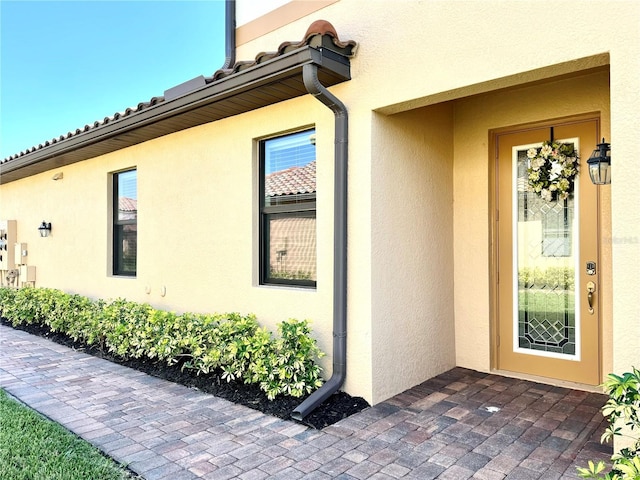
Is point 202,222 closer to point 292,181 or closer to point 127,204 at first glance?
point 292,181

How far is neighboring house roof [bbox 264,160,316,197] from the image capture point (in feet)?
16.6

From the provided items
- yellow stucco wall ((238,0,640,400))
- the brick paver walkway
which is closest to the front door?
yellow stucco wall ((238,0,640,400))

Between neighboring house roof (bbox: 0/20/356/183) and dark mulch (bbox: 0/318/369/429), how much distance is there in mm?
3189

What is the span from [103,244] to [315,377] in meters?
5.48

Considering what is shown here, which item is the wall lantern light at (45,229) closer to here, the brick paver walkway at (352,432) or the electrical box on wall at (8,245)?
the electrical box on wall at (8,245)

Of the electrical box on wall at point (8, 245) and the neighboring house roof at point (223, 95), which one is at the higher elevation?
the neighboring house roof at point (223, 95)

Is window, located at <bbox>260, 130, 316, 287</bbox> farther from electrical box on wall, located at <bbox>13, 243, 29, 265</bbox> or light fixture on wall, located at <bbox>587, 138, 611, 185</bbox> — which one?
electrical box on wall, located at <bbox>13, 243, 29, 265</bbox>

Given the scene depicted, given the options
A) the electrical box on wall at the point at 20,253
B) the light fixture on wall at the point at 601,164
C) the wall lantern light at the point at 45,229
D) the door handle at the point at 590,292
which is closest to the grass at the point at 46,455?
the light fixture on wall at the point at 601,164

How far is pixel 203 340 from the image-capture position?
526cm

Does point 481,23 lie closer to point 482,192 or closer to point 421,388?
point 482,192

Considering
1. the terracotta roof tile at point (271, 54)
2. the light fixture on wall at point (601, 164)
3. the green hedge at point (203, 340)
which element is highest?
the terracotta roof tile at point (271, 54)

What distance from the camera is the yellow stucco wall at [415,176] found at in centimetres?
312

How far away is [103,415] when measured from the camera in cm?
418

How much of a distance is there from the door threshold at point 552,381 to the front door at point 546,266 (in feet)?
0.15
